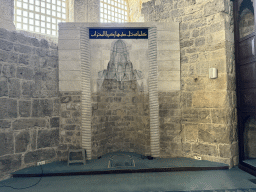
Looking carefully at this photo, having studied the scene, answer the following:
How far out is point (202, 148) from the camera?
5.11 metres

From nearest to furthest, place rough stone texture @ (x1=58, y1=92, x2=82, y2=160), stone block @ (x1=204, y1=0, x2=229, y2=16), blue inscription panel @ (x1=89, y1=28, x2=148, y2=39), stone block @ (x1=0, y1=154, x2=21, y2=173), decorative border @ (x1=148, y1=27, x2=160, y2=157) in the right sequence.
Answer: stone block @ (x1=0, y1=154, x2=21, y2=173) < stone block @ (x1=204, y1=0, x2=229, y2=16) < rough stone texture @ (x1=58, y1=92, x2=82, y2=160) < decorative border @ (x1=148, y1=27, x2=160, y2=157) < blue inscription panel @ (x1=89, y1=28, x2=148, y2=39)

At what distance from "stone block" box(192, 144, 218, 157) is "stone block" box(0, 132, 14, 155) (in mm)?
5062

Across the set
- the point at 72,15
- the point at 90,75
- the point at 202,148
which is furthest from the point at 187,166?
the point at 72,15

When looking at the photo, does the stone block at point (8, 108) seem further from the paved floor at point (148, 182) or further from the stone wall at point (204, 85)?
the stone wall at point (204, 85)

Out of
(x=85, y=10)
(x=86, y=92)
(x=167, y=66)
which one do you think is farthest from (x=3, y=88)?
(x=85, y=10)

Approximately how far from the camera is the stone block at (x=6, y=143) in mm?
4254

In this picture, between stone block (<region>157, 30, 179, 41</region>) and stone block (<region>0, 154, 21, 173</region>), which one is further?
stone block (<region>157, 30, 179, 41</region>)

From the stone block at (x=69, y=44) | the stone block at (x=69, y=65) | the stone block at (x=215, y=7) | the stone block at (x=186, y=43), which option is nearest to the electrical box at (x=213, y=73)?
the stone block at (x=186, y=43)

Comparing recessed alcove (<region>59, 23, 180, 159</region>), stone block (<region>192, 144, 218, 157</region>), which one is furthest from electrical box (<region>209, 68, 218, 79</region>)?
stone block (<region>192, 144, 218, 157</region>)

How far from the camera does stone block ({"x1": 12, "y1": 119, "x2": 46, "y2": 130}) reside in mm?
4588

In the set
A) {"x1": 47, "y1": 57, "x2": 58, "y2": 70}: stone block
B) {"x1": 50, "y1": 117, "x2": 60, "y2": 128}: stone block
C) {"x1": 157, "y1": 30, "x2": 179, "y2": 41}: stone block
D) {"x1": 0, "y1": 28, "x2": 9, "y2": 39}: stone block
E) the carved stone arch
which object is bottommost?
{"x1": 50, "y1": 117, "x2": 60, "y2": 128}: stone block

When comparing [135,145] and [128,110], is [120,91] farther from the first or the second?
[135,145]

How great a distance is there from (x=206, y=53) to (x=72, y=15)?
22.4ft

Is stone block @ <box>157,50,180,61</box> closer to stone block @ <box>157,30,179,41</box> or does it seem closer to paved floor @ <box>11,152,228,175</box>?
stone block @ <box>157,30,179,41</box>
